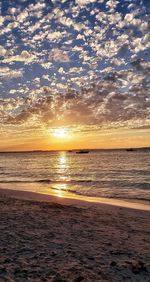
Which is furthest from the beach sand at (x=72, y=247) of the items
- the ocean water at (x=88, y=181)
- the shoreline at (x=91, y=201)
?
the ocean water at (x=88, y=181)

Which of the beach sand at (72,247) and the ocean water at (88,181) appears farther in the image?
the ocean water at (88,181)

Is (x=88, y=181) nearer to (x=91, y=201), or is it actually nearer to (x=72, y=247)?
(x=91, y=201)

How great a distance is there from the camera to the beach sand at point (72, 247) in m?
7.25

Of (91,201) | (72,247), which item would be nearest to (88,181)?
(91,201)

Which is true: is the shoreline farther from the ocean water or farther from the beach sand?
the beach sand

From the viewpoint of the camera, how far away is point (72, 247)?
9.33 meters

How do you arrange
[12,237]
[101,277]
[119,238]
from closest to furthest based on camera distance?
[101,277] < [12,237] < [119,238]

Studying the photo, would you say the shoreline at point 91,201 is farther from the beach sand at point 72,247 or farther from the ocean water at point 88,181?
the beach sand at point 72,247

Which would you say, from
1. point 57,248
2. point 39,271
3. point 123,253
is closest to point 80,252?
point 57,248

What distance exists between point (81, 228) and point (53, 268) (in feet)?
15.7

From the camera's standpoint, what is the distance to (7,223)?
41.0 ft

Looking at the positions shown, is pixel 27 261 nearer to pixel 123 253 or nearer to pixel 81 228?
pixel 123 253

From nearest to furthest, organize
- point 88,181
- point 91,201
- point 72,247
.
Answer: point 72,247, point 91,201, point 88,181

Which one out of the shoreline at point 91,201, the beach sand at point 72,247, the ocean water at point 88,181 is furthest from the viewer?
the ocean water at point 88,181
